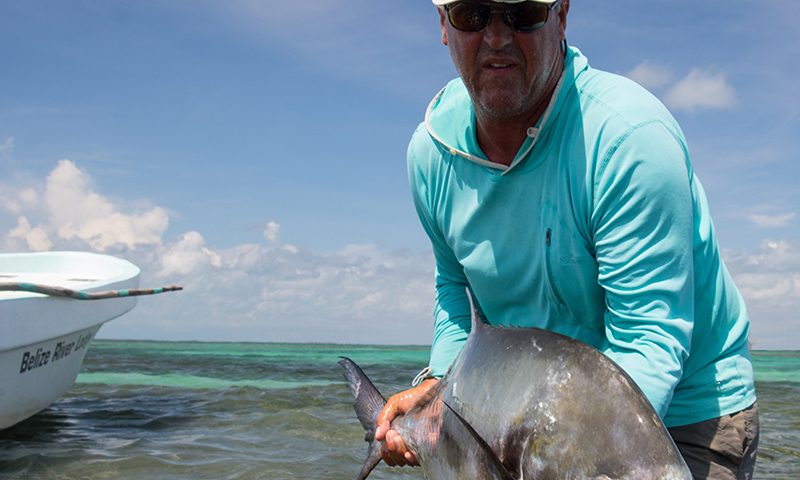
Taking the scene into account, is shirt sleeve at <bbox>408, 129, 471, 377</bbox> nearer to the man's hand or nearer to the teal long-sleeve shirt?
the teal long-sleeve shirt

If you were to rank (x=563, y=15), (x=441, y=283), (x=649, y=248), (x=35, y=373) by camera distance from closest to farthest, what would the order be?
(x=649, y=248) < (x=563, y=15) < (x=441, y=283) < (x=35, y=373)

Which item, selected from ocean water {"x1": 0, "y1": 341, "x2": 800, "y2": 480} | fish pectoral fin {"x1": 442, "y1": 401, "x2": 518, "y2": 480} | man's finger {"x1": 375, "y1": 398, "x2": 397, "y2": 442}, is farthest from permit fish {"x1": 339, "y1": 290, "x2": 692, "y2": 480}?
ocean water {"x1": 0, "y1": 341, "x2": 800, "y2": 480}

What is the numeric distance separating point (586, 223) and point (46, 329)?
6.31 m

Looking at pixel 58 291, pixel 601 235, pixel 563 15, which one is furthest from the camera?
pixel 58 291

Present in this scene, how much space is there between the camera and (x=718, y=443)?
2066mm

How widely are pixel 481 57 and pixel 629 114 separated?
422mm

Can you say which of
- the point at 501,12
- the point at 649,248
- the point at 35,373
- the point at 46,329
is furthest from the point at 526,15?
the point at 35,373

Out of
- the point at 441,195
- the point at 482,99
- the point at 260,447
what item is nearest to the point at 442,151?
the point at 441,195

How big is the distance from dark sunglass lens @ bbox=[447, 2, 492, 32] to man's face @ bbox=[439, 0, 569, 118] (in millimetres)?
15

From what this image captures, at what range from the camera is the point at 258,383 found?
1519 centimetres

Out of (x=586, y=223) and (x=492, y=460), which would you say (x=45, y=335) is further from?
(x=492, y=460)

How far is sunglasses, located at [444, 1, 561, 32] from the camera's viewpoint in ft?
6.58

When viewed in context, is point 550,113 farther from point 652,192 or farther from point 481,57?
point 652,192

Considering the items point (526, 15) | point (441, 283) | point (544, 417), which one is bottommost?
point (544, 417)
